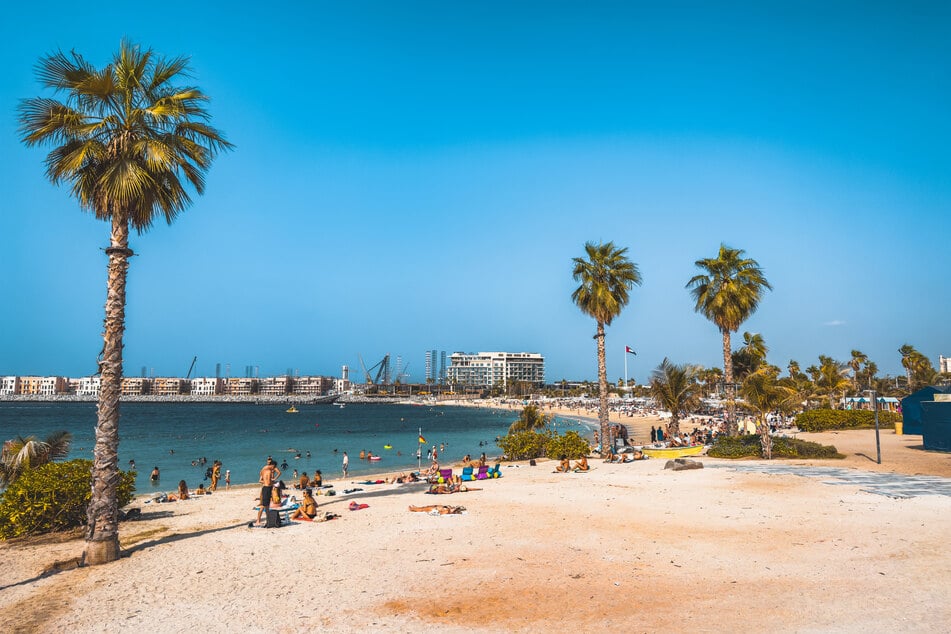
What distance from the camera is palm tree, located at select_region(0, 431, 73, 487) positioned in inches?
576

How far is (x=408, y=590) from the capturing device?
899cm

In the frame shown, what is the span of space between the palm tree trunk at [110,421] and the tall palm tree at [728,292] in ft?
90.1

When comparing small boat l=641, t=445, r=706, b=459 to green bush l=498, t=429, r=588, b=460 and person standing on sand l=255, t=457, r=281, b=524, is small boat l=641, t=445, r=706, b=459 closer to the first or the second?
green bush l=498, t=429, r=588, b=460

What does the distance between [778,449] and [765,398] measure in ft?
11.6

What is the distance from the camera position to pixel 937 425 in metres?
27.2

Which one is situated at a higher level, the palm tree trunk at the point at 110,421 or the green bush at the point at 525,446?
the palm tree trunk at the point at 110,421

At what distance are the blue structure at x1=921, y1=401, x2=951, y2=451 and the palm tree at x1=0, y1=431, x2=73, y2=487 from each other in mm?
35439

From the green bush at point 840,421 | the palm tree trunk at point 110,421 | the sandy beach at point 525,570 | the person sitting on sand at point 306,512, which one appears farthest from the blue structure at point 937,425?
the palm tree trunk at point 110,421

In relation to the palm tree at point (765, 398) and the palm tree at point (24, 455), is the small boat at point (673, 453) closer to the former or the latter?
the palm tree at point (765, 398)

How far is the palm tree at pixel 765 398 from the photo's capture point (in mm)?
25203

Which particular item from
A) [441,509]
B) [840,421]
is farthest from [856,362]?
[441,509]

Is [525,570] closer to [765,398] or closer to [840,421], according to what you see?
[765,398]

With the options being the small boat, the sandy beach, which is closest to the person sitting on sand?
the sandy beach

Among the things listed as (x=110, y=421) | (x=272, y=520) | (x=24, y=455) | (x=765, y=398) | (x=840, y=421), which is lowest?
(x=840, y=421)
